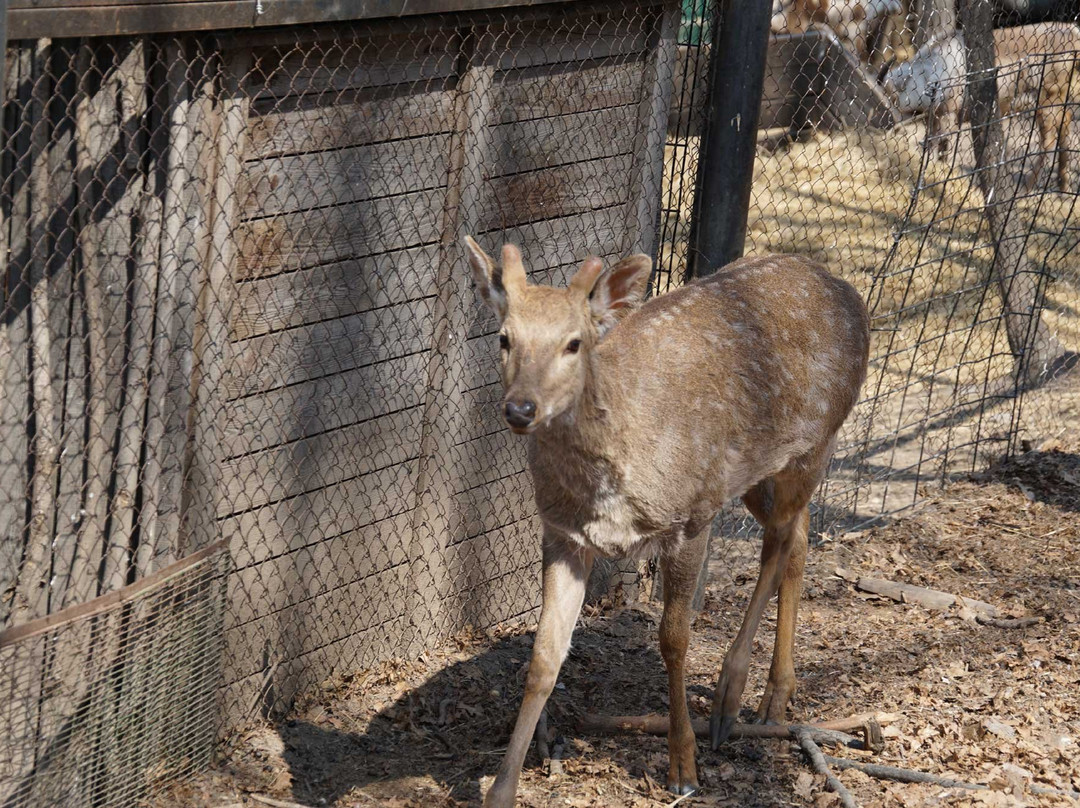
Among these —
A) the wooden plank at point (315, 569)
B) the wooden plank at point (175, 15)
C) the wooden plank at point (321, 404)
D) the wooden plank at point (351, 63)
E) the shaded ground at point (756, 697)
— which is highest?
the wooden plank at point (175, 15)

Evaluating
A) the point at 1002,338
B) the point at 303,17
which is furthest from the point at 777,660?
the point at 1002,338

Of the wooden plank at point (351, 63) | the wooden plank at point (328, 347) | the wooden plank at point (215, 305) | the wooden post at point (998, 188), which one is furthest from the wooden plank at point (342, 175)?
the wooden post at point (998, 188)

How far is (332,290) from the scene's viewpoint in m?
5.13

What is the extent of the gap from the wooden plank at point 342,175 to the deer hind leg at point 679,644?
5.80ft

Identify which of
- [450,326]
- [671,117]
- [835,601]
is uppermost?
[671,117]

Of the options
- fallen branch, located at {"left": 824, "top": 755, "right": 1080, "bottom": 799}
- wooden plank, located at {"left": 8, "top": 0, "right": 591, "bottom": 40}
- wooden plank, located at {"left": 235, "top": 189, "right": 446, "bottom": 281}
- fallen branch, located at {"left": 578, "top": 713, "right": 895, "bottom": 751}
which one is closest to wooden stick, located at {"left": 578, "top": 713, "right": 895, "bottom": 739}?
fallen branch, located at {"left": 578, "top": 713, "right": 895, "bottom": 751}

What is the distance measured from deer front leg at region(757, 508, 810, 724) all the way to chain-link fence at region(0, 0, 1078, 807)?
1.22 meters

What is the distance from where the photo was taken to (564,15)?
5.67 meters

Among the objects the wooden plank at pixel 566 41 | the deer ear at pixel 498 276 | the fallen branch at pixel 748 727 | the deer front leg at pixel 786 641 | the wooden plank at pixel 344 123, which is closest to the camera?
the deer ear at pixel 498 276

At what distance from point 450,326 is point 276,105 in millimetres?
1284

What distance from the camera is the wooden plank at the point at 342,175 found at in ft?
15.6

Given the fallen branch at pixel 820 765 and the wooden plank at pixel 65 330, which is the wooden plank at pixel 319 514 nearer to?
the wooden plank at pixel 65 330

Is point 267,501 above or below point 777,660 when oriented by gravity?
above

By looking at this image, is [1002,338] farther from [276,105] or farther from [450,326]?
[276,105]
